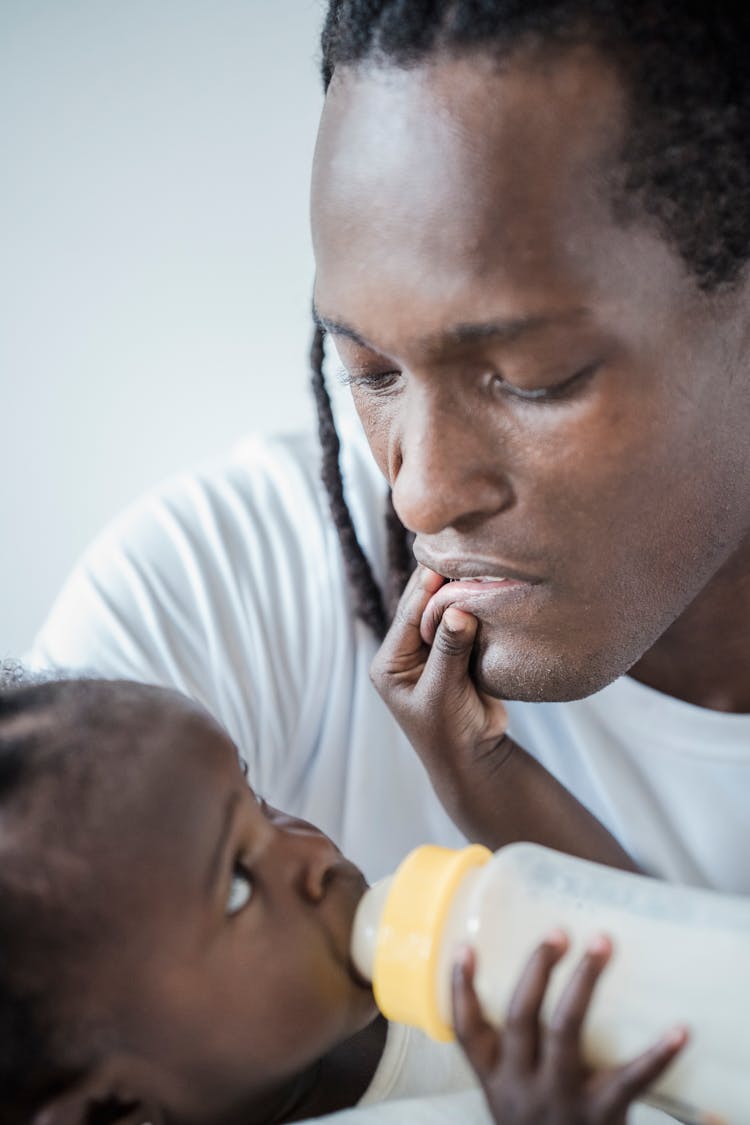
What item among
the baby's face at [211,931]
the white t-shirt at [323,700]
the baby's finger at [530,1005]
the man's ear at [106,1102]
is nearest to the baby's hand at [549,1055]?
the baby's finger at [530,1005]

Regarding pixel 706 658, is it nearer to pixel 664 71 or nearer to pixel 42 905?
pixel 664 71

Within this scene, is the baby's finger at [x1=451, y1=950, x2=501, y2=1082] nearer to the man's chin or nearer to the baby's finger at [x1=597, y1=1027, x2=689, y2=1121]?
the baby's finger at [x1=597, y1=1027, x2=689, y2=1121]

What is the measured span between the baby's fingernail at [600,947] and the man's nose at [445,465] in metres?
0.32

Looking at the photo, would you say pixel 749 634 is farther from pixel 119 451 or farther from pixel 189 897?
pixel 119 451

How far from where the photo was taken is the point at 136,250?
1.86 m

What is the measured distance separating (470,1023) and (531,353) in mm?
457

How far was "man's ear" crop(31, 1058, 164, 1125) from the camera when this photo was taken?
89 centimetres

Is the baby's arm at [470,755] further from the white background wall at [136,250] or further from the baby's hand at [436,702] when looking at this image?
the white background wall at [136,250]

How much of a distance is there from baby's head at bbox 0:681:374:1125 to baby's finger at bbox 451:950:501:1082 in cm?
12

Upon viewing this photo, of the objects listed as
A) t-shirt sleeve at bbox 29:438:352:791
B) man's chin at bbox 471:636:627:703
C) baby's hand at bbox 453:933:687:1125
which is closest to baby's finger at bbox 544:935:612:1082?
baby's hand at bbox 453:933:687:1125

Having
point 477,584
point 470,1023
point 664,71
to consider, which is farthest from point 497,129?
point 470,1023

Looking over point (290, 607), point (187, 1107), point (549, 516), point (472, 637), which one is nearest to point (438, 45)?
point (549, 516)

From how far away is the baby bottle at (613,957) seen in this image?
857mm

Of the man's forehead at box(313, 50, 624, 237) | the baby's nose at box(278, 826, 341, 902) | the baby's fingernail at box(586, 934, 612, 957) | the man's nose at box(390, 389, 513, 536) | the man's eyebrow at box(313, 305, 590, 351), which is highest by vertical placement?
the man's forehead at box(313, 50, 624, 237)
